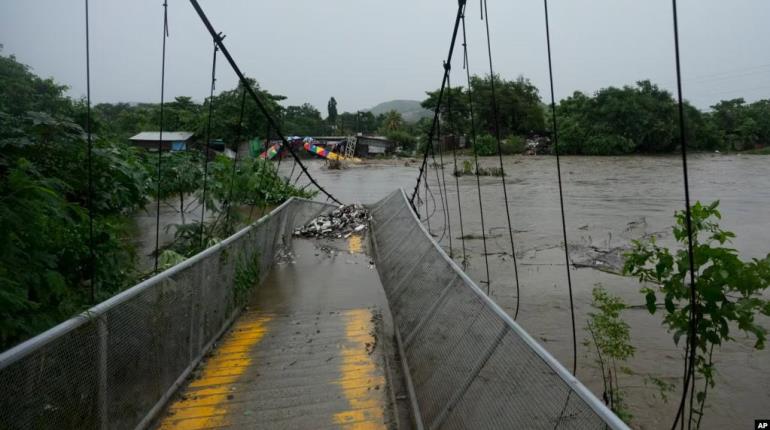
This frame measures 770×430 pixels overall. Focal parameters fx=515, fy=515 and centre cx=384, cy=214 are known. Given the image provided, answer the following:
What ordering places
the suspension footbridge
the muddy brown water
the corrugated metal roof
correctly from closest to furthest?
the suspension footbridge
the muddy brown water
the corrugated metal roof

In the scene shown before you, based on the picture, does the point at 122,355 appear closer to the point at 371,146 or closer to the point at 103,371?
the point at 103,371

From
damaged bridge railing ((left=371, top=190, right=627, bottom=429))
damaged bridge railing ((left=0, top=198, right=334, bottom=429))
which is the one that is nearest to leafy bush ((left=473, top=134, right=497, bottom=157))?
damaged bridge railing ((left=371, top=190, right=627, bottom=429))

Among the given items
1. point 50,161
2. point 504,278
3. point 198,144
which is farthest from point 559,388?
point 198,144

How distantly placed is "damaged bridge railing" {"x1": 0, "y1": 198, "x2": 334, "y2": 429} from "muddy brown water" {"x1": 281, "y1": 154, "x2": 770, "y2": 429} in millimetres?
3543

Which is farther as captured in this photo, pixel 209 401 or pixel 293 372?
pixel 293 372

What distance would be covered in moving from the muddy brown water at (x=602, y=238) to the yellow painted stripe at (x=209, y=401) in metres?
3.17

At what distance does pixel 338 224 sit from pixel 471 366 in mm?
9152

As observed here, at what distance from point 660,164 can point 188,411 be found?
32623 millimetres

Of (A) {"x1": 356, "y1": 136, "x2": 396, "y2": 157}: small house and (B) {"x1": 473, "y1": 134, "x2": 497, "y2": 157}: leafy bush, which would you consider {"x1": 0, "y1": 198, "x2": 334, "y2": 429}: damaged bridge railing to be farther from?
(A) {"x1": 356, "y1": 136, "x2": 396, "y2": 157}: small house

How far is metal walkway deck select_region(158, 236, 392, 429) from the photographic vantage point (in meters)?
3.30

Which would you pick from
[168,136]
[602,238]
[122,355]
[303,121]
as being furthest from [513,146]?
[122,355]

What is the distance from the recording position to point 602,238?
436 inches

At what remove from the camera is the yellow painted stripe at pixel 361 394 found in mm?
3240

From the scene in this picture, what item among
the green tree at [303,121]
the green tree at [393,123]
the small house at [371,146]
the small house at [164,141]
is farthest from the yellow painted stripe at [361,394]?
the green tree at [393,123]
